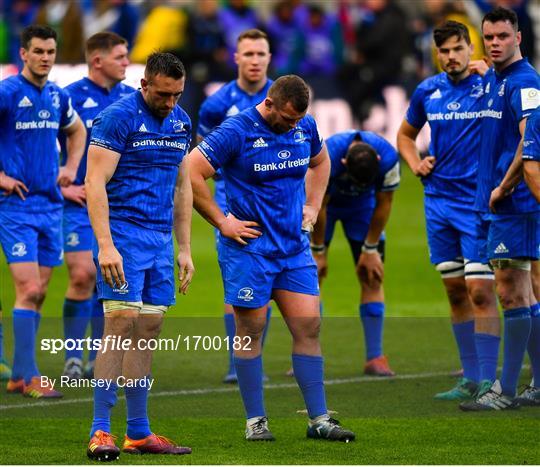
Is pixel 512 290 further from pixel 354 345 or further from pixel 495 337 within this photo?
pixel 354 345

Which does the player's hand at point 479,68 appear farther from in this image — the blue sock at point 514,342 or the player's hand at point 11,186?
the player's hand at point 11,186

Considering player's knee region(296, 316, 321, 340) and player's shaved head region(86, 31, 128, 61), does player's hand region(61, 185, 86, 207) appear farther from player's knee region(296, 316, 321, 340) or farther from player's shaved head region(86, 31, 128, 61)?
player's knee region(296, 316, 321, 340)

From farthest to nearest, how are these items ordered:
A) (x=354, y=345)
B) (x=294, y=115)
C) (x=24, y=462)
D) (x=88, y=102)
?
(x=354, y=345), (x=88, y=102), (x=294, y=115), (x=24, y=462)

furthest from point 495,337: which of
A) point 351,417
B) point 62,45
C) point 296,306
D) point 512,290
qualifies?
point 62,45

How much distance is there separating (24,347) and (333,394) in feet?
7.67

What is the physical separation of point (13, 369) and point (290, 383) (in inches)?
84.3

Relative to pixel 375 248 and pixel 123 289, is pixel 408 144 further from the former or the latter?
pixel 123 289

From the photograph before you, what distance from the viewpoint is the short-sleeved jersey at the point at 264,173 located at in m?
9.47

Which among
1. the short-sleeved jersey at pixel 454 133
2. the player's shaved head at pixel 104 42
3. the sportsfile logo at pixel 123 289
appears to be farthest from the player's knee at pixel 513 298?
the player's shaved head at pixel 104 42

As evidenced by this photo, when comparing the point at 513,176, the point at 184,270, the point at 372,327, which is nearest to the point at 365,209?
the point at 372,327

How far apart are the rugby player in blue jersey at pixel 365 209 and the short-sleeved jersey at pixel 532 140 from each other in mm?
1954

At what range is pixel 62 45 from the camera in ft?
82.5

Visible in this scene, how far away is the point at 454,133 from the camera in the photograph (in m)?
11.4

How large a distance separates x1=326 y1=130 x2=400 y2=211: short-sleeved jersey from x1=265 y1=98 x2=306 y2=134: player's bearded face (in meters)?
2.64
